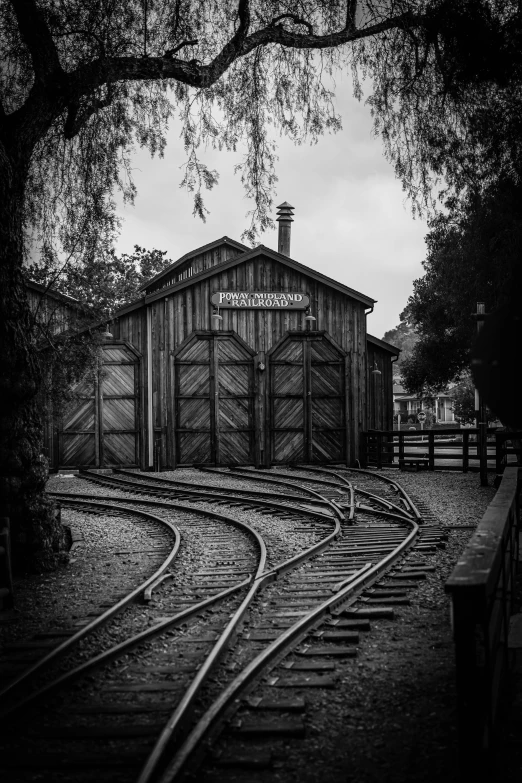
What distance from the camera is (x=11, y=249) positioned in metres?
8.00

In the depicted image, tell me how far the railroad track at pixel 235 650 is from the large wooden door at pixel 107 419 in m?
11.0

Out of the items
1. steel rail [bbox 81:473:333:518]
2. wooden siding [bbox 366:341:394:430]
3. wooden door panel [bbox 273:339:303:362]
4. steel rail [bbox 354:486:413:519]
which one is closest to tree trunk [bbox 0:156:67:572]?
steel rail [bbox 81:473:333:518]

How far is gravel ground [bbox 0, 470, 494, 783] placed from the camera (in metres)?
3.44

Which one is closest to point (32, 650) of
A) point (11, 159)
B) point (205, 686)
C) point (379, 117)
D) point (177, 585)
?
point (205, 686)

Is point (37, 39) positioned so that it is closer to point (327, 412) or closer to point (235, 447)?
point (235, 447)

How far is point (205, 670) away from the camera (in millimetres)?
4609

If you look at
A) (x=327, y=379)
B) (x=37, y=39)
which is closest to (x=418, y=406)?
(x=327, y=379)

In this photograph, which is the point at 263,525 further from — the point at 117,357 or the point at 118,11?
the point at 117,357

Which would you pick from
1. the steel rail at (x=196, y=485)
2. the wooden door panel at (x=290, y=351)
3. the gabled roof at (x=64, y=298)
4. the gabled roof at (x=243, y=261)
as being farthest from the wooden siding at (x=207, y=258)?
the gabled roof at (x=64, y=298)

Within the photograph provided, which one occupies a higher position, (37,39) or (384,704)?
(37,39)

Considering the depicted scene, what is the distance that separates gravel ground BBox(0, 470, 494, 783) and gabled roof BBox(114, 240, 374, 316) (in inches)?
566

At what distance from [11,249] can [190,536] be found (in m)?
4.27

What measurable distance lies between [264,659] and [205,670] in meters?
0.41

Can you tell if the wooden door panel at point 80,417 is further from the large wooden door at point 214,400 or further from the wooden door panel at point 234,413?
the wooden door panel at point 234,413
